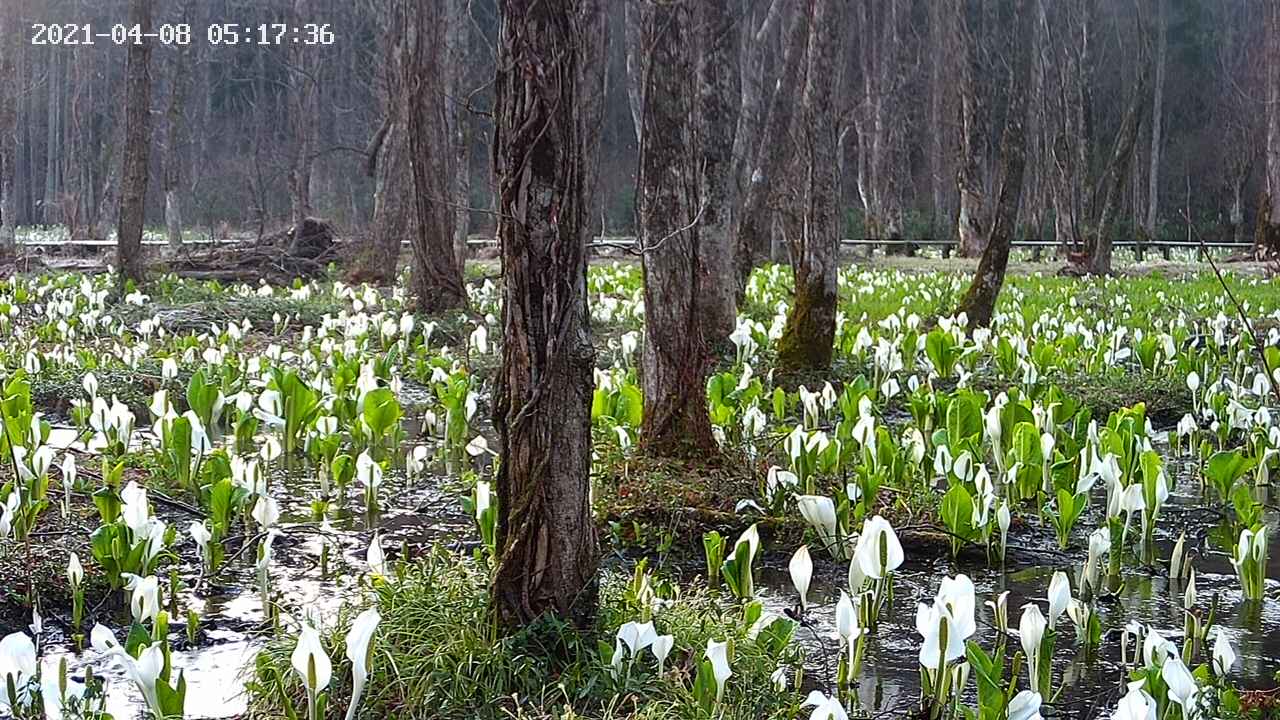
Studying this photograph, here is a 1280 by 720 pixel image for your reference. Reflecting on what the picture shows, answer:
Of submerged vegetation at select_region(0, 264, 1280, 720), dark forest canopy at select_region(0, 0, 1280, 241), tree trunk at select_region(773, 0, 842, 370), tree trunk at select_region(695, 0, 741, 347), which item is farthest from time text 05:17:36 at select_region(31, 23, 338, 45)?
submerged vegetation at select_region(0, 264, 1280, 720)

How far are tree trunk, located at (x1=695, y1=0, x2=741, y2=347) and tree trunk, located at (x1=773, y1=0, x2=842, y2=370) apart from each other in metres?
0.58

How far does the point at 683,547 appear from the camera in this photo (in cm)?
508

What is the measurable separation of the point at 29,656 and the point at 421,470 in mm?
3327

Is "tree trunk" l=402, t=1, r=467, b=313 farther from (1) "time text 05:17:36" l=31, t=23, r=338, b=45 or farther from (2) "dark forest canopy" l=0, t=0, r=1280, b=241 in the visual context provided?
(2) "dark forest canopy" l=0, t=0, r=1280, b=241

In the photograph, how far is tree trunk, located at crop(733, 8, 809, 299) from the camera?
14.1 meters

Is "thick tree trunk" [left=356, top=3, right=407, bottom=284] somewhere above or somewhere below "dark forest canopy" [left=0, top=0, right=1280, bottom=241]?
below

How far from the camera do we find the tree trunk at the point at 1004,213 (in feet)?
35.4

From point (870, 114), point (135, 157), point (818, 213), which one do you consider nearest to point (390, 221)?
point (135, 157)

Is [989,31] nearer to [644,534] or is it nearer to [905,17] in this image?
[905,17]

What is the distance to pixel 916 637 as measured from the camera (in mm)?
4117

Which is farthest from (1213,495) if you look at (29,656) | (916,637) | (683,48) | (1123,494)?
(29,656)

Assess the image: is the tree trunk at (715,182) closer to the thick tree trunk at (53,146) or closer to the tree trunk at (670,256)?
the tree trunk at (670,256)

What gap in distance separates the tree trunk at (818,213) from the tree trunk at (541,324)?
17.9 feet

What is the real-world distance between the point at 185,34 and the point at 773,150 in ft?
28.4
